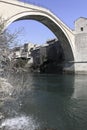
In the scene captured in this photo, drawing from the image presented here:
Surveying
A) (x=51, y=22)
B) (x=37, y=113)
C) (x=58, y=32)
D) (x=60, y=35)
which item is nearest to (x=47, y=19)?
(x=51, y=22)

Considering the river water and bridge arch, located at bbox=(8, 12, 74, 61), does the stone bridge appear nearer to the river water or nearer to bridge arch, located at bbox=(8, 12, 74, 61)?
bridge arch, located at bbox=(8, 12, 74, 61)

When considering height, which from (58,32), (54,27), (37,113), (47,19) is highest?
(47,19)

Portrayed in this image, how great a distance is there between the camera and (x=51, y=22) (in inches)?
1645

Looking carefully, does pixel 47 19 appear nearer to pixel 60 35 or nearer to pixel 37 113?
pixel 60 35

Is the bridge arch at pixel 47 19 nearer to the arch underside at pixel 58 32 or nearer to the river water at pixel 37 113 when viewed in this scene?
the arch underside at pixel 58 32

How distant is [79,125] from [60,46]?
41.2 meters

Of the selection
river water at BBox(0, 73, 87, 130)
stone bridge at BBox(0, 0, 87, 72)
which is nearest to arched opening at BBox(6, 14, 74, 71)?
stone bridge at BBox(0, 0, 87, 72)

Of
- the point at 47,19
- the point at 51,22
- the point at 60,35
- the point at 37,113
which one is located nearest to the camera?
the point at 37,113

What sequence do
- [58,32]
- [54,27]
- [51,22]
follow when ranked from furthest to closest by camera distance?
1. [58,32]
2. [54,27]
3. [51,22]

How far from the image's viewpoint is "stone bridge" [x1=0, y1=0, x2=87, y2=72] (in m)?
33.3

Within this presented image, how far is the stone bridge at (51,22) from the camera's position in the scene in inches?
1312

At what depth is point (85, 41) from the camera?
45.5 meters

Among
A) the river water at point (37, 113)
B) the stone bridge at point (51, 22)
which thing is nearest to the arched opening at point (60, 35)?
the stone bridge at point (51, 22)

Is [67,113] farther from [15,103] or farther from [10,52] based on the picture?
[10,52]
